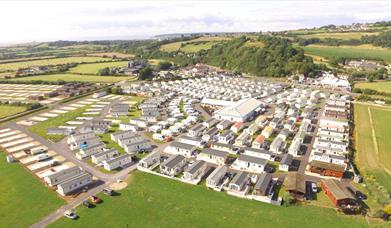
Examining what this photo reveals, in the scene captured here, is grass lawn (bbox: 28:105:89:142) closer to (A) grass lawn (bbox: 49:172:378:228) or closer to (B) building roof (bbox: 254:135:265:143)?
(A) grass lawn (bbox: 49:172:378:228)

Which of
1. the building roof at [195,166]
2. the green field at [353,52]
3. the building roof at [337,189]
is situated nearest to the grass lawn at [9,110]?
the building roof at [195,166]

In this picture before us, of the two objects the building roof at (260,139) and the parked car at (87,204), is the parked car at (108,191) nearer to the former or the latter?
the parked car at (87,204)

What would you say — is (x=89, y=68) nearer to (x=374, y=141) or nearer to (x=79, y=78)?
(x=79, y=78)

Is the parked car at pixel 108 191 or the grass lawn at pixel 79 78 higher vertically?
the grass lawn at pixel 79 78

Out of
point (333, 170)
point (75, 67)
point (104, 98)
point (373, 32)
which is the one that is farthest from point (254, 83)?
point (373, 32)

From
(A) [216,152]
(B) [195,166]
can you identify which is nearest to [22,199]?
(B) [195,166]

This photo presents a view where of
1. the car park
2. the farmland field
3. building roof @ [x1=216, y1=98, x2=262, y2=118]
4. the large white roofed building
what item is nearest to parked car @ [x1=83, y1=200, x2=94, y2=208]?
the car park
